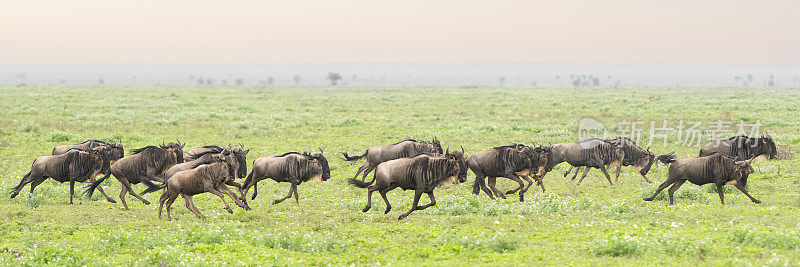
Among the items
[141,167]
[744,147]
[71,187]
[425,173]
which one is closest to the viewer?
[425,173]

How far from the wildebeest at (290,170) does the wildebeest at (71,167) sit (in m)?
3.46

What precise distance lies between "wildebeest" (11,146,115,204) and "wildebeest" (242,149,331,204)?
346 cm

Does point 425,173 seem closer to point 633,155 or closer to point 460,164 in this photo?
point 460,164

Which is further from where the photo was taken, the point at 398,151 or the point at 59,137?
the point at 59,137

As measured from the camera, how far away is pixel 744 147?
742 inches

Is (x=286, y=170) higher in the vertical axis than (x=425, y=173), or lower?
Answer: lower

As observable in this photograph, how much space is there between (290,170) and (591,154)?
8.64m

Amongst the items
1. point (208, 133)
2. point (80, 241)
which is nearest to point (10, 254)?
point (80, 241)

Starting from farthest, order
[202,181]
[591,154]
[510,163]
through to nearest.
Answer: [591,154], [510,163], [202,181]

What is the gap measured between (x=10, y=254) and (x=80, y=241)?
1417 mm

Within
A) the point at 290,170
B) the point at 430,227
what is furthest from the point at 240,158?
the point at 430,227

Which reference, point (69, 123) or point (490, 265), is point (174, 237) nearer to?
point (490, 265)

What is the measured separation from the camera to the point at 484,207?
15.0 m

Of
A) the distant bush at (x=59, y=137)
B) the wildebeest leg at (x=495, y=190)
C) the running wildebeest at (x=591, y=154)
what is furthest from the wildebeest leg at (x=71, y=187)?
the distant bush at (x=59, y=137)
